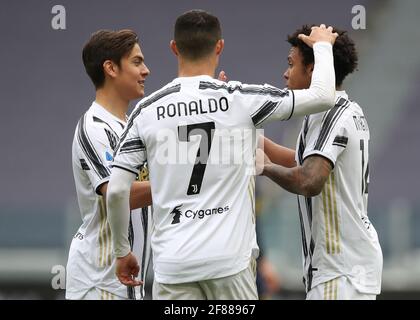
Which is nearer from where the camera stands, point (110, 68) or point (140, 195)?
point (140, 195)

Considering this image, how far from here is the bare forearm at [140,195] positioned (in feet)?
17.2

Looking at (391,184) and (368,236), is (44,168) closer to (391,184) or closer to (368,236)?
(391,184)

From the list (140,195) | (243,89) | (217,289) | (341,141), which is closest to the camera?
(217,289)

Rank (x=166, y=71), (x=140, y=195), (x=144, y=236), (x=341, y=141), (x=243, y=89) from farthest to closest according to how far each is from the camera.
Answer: (x=166, y=71), (x=144, y=236), (x=140, y=195), (x=341, y=141), (x=243, y=89)

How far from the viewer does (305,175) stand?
502 centimetres

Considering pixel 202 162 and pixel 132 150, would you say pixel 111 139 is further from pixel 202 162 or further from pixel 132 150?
pixel 202 162

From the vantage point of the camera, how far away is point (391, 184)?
1642 centimetres

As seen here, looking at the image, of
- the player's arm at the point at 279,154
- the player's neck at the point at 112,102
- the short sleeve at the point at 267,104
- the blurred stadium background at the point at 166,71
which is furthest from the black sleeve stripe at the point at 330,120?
the blurred stadium background at the point at 166,71

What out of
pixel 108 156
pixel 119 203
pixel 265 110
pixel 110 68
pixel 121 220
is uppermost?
pixel 110 68

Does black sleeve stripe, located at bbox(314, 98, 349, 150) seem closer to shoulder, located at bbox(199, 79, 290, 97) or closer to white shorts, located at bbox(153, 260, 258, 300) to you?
shoulder, located at bbox(199, 79, 290, 97)

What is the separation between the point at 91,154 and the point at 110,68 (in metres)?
0.61

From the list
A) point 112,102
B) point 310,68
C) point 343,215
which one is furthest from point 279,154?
point 112,102

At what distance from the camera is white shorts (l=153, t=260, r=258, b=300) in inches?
182

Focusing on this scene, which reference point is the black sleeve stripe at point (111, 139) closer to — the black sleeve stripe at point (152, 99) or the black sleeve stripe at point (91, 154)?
the black sleeve stripe at point (91, 154)
